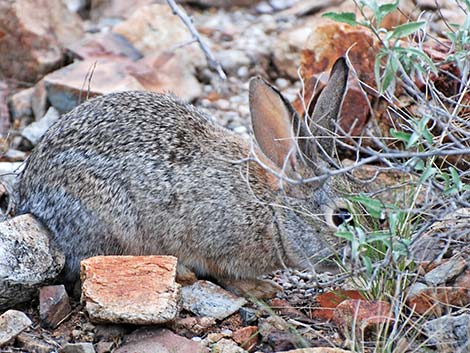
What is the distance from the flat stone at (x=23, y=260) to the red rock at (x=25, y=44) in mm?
3192

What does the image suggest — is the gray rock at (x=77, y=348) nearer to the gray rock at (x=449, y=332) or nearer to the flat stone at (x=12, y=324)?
the flat stone at (x=12, y=324)

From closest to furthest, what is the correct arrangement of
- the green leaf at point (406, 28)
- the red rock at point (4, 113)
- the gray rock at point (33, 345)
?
the green leaf at point (406, 28), the gray rock at point (33, 345), the red rock at point (4, 113)

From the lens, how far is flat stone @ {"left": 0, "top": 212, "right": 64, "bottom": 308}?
5.34m

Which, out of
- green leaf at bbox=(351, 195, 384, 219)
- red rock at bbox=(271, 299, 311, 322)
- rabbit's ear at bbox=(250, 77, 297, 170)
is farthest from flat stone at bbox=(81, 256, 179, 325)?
green leaf at bbox=(351, 195, 384, 219)

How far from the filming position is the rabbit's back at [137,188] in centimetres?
581

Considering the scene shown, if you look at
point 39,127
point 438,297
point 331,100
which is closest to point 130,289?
point 438,297

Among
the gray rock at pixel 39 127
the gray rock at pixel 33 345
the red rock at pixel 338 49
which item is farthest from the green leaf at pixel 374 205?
the gray rock at pixel 39 127

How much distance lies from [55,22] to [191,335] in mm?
4592

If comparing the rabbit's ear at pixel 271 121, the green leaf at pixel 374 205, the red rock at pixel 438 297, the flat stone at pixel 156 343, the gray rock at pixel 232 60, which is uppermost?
the green leaf at pixel 374 205

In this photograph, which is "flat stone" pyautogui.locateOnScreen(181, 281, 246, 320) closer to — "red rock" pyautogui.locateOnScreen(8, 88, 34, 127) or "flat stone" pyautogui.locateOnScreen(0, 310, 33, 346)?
"flat stone" pyautogui.locateOnScreen(0, 310, 33, 346)

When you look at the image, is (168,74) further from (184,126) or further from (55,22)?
(184,126)

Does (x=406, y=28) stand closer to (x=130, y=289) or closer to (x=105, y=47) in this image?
(x=130, y=289)

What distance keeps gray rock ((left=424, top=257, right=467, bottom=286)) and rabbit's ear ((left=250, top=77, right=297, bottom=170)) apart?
110 centimetres

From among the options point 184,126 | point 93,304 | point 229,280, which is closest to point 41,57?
point 184,126
